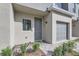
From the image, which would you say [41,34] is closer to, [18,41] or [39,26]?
[39,26]

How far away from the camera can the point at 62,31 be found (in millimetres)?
12703

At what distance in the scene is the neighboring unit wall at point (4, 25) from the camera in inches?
242

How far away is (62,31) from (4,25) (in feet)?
25.7

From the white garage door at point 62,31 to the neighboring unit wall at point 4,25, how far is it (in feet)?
20.5

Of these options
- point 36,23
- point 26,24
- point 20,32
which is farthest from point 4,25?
point 36,23

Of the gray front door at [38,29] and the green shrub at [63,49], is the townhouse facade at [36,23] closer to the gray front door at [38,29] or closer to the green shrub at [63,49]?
the gray front door at [38,29]

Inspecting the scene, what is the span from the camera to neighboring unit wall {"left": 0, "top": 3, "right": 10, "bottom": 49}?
6145 mm

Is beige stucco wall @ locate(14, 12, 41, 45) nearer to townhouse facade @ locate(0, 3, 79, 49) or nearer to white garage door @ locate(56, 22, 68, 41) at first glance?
townhouse facade @ locate(0, 3, 79, 49)

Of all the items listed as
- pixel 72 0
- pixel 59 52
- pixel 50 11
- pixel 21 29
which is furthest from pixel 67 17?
pixel 59 52

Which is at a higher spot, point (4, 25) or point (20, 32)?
point (4, 25)

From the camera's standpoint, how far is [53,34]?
33.6ft

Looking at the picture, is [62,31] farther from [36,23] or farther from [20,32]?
[20,32]

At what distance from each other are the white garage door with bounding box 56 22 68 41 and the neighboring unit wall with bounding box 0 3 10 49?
6256mm

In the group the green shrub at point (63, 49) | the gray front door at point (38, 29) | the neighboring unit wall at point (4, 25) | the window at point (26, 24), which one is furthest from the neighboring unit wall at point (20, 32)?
the green shrub at point (63, 49)
